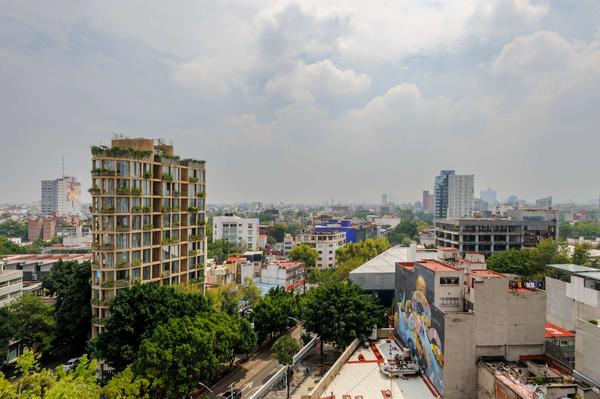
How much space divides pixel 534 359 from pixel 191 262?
31404mm

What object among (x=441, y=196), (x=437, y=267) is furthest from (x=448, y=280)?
(x=441, y=196)

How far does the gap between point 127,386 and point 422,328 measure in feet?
60.8

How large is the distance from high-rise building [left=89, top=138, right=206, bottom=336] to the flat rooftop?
1962 cm

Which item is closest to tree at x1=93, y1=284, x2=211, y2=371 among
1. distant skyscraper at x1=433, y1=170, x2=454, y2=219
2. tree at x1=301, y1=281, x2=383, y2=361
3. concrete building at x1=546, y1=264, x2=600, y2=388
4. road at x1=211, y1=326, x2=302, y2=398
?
road at x1=211, y1=326, x2=302, y2=398

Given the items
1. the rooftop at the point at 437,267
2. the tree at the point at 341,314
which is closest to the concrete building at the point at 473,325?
the rooftop at the point at 437,267

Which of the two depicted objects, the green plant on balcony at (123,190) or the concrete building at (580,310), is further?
the green plant on balcony at (123,190)

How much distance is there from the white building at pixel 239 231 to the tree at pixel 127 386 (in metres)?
74.3

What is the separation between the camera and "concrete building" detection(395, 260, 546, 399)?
23.2m

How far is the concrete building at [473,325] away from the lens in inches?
913

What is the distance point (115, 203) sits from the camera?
3438 centimetres

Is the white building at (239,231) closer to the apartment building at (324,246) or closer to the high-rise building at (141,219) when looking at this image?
the apartment building at (324,246)

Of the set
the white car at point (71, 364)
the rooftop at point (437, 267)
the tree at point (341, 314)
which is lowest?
the white car at point (71, 364)

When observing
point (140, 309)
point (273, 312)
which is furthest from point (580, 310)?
point (140, 309)

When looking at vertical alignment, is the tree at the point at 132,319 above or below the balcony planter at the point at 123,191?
below
